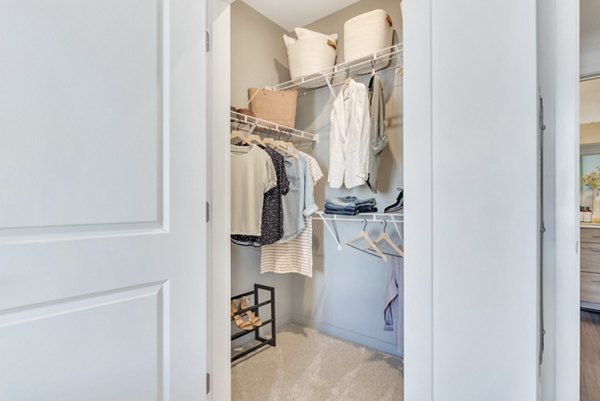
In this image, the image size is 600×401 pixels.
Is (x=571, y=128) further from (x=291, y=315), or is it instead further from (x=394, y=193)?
(x=291, y=315)

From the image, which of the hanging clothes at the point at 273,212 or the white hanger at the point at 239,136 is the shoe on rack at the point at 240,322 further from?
the white hanger at the point at 239,136

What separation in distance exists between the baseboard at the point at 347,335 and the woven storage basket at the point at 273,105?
1.68m

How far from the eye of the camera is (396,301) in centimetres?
187

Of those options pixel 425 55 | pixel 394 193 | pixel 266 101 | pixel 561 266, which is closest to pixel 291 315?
pixel 394 193

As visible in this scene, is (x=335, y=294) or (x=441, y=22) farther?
(x=335, y=294)

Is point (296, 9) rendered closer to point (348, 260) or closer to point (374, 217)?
point (374, 217)

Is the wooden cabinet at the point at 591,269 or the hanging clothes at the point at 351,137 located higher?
the hanging clothes at the point at 351,137

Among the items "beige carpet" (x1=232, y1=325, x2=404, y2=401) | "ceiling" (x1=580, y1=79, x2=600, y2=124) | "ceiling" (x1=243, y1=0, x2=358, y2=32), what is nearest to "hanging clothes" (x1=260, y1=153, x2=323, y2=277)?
"beige carpet" (x1=232, y1=325, x2=404, y2=401)

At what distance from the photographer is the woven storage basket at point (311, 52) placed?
7.21ft

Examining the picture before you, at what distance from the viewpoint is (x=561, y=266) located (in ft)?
2.95
